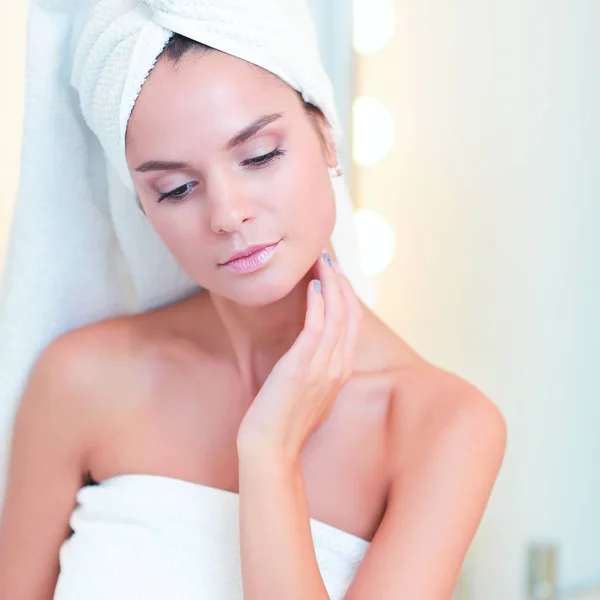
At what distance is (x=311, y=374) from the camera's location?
0.82 metres

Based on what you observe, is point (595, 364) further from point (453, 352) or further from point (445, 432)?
point (445, 432)

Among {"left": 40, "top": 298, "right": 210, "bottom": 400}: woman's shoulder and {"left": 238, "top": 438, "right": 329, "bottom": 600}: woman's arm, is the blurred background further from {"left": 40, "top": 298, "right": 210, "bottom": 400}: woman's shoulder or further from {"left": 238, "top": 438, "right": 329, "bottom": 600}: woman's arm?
{"left": 238, "top": 438, "right": 329, "bottom": 600}: woman's arm

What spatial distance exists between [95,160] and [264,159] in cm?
29

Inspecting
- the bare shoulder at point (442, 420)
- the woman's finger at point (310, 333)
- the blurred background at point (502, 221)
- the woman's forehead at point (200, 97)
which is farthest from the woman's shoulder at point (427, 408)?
the blurred background at point (502, 221)

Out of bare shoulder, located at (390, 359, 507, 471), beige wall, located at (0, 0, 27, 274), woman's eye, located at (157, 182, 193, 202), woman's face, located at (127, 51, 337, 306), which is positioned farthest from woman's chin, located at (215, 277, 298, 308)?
beige wall, located at (0, 0, 27, 274)

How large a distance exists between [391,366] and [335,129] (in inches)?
11.3

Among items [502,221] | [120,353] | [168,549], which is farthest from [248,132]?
[502,221]

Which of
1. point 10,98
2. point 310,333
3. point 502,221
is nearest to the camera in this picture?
point 310,333

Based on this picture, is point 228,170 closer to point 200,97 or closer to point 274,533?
point 200,97

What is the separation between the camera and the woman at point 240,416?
744mm

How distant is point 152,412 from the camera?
92cm

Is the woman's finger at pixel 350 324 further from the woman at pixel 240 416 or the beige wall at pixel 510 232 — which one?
the beige wall at pixel 510 232

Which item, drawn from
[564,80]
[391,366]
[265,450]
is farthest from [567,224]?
[265,450]

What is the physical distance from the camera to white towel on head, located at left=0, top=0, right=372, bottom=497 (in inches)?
29.3
